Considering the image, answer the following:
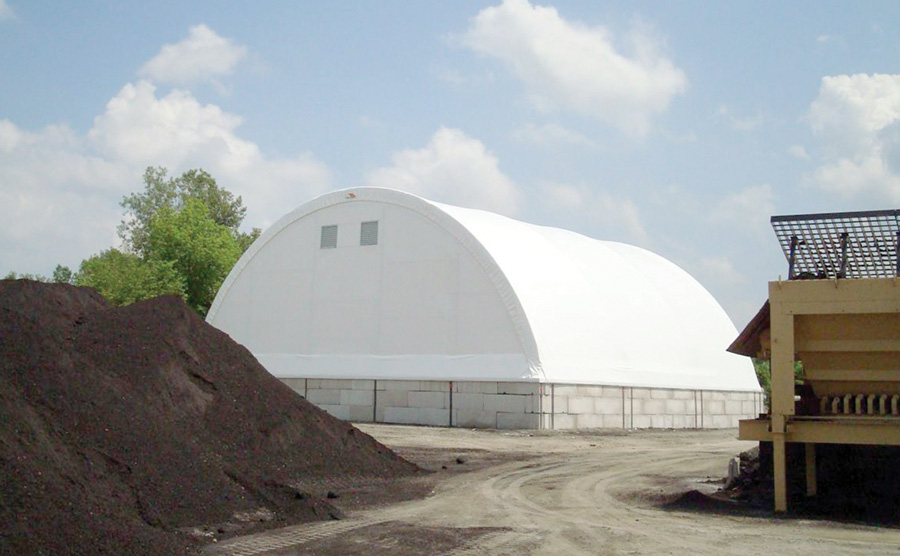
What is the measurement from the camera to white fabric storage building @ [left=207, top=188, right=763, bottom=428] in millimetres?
29891

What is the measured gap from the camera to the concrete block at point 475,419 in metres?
29.2

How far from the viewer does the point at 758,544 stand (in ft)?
31.3

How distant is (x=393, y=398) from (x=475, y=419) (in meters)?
3.61

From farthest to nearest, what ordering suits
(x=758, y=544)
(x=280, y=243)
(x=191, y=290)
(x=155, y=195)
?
(x=155, y=195)
(x=191, y=290)
(x=280, y=243)
(x=758, y=544)

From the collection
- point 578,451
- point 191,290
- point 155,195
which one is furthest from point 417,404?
point 155,195

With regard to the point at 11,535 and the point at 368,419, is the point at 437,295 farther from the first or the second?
the point at 11,535

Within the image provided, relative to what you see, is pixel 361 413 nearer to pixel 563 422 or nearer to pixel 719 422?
pixel 563 422

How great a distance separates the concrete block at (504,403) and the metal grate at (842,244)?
16.6 m

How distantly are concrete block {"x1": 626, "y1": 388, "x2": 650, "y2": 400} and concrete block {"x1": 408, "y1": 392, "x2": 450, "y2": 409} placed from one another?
740 centimetres

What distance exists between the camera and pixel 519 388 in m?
28.8

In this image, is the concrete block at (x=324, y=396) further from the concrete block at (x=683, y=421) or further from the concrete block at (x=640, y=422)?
the concrete block at (x=683, y=421)

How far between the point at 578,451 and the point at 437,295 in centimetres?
1110

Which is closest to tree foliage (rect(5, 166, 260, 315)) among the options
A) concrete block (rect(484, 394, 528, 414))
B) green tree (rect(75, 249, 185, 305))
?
green tree (rect(75, 249, 185, 305))

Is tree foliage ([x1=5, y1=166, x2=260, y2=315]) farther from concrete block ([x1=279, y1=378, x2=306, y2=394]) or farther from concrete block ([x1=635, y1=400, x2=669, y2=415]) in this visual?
concrete block ([x1=635, y1=400, x2=669, y2=415])
